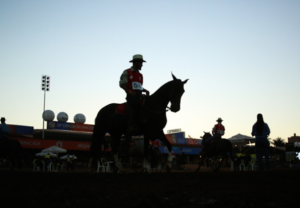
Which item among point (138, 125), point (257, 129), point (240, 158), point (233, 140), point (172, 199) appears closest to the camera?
point (172, 199)

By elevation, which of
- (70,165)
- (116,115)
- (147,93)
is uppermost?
(147,93)

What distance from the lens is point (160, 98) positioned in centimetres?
861

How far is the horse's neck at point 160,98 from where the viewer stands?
8.49 meters

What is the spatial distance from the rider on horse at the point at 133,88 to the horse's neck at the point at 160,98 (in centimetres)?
31

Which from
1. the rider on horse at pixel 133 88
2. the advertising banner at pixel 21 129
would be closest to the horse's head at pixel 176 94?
the rider on horse at pixel 133 88

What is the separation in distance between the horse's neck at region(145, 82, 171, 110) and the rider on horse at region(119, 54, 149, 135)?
0.31 m

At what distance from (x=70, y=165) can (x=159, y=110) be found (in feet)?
78.5

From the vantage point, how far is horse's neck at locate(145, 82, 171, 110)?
8.49 m

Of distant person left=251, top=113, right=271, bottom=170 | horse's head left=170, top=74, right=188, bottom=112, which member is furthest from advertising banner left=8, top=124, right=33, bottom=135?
horse's head left=170, top=74, right=188, bottom=112

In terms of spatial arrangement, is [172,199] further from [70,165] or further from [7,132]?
[70,165]

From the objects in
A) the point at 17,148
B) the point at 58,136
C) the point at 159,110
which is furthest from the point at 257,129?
the point at 58,136

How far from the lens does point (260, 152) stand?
1134cm

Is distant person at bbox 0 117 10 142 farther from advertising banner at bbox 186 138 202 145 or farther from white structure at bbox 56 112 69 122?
advertising banner at bbox 186 138 202 145

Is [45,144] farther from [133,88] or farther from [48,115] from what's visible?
[133,88]
